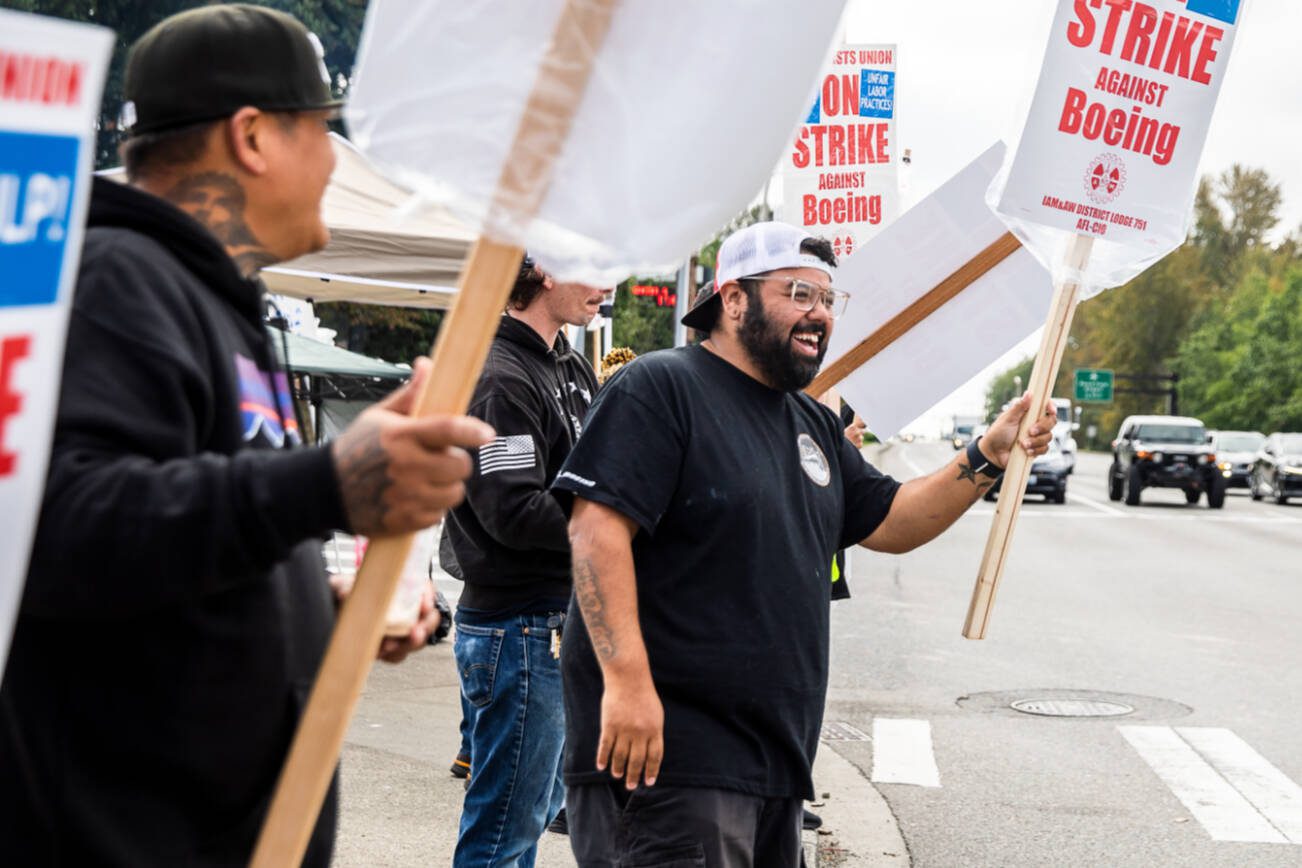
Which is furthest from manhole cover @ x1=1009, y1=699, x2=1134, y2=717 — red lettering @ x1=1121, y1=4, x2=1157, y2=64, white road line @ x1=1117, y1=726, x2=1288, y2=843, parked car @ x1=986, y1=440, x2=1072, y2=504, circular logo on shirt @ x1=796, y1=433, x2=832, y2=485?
parked car @ x1=986, y1=440, x2=1072, y2=504

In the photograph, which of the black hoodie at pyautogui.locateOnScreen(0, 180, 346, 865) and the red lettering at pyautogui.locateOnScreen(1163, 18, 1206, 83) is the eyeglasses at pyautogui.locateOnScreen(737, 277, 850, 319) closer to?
the red lettering at pyautogui.locateOnScreen(1163, 18, 1206, 83)

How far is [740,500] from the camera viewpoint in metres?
3.30

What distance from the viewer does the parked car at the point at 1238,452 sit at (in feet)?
125

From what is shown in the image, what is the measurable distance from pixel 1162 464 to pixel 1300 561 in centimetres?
1263

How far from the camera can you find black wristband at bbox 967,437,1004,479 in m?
3.82

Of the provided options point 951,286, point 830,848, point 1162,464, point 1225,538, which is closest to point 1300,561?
point 1225,538

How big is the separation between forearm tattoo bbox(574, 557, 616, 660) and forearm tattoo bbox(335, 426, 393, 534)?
1545 millimetres

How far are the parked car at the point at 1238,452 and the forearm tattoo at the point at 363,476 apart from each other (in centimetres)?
3780

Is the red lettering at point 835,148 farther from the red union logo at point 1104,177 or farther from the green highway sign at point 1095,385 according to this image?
the green highway sign at point 1095,385

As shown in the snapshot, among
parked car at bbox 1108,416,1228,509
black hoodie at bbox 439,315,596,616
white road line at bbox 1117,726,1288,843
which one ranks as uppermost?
black hoodie at bbox 439,315,596,616

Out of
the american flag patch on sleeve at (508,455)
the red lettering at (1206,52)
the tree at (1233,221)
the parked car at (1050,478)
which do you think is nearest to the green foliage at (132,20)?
the parked car at (1050,478)

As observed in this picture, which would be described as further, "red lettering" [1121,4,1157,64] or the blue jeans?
the blue jeans

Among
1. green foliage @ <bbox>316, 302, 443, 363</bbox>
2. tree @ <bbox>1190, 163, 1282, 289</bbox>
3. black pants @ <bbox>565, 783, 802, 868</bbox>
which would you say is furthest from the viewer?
tree @ <bbox>1190, 163, 1282, 289</bbox>

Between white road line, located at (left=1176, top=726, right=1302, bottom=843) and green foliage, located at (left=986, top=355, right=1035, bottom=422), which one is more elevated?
white road line, located at (left=1176, top=726, right=1302, bottom=843)
